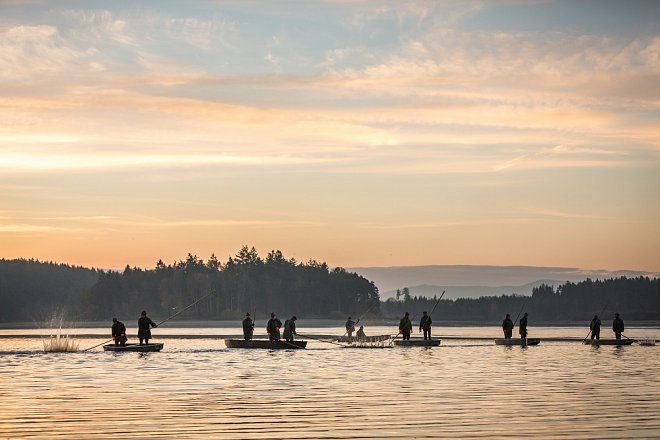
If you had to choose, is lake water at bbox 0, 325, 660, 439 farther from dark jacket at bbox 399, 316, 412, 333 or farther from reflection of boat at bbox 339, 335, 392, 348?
dark jacket at bbox 399, 316, 412, 333

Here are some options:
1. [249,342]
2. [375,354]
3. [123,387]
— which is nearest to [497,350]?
[375,354]

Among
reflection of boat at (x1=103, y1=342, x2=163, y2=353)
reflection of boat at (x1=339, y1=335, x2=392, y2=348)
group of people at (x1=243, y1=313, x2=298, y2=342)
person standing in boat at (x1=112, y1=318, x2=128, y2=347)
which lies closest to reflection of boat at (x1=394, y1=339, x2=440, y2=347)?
reflection of boat at (x1=339, y1=335, x2=392, y2=348)

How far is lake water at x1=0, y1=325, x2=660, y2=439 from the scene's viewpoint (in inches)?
773

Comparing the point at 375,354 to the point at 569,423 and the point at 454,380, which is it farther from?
the point at 569,423

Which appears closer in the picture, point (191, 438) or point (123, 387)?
point (191, 438)

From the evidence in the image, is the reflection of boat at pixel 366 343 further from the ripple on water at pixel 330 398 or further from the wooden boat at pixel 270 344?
the ripple on water at pixel 330 398

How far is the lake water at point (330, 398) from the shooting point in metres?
19.6

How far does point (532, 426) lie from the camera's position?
65.7 feet

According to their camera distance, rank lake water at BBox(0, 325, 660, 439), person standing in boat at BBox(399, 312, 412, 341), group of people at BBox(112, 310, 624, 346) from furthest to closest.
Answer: person standing in boat at BBox(399, 312, 412, 341), group of people at BBox(112, 310, 624, 346), lake water at BBox(0, 325, 660, 439)

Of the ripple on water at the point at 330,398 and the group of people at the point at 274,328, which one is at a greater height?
the group of people at the point at 274,328

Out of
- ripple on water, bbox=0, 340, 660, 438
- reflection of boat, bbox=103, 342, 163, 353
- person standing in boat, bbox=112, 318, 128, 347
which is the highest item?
person standing in boat, bbox=112, 318, 128, 347

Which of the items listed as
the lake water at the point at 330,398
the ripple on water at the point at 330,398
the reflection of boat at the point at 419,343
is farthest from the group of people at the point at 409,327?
the lake water at the point at 330,398

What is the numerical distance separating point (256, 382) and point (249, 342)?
24.5 metres

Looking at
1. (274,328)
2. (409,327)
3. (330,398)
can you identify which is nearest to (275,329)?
(274,328)
